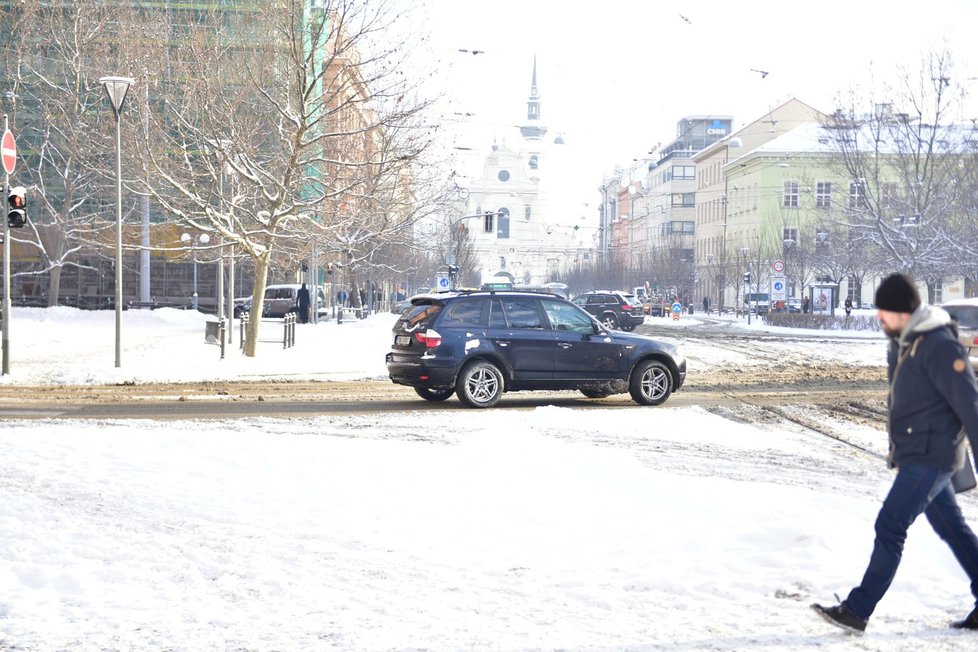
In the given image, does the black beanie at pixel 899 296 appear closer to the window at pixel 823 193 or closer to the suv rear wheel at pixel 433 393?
the suv rear wheel at pixel 433 393

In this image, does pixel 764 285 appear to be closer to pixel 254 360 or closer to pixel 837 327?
pixel 837 327

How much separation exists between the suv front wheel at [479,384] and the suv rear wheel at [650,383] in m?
1.97

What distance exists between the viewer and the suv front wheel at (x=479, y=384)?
56.3 feet

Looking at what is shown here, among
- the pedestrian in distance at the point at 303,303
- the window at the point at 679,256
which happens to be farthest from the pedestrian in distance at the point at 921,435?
the window at the point at 679,256

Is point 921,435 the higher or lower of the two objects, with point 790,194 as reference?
lower

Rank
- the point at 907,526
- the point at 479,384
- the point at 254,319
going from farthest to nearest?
1. the point at 254,319
2. the point at 479,384
3. the point at 907,526

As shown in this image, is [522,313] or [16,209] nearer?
[522,313]

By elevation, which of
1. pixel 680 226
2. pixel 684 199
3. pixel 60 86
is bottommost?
pixel 60 86

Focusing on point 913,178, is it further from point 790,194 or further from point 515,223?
point 515,223

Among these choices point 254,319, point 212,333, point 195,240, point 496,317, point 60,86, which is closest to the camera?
point 496,317

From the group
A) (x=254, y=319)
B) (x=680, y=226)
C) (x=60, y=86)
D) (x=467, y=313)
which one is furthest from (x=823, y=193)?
(x=467, y=313)

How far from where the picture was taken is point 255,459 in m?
11.4

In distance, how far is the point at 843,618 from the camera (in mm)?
6074

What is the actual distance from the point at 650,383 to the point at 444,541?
10.2 metres
